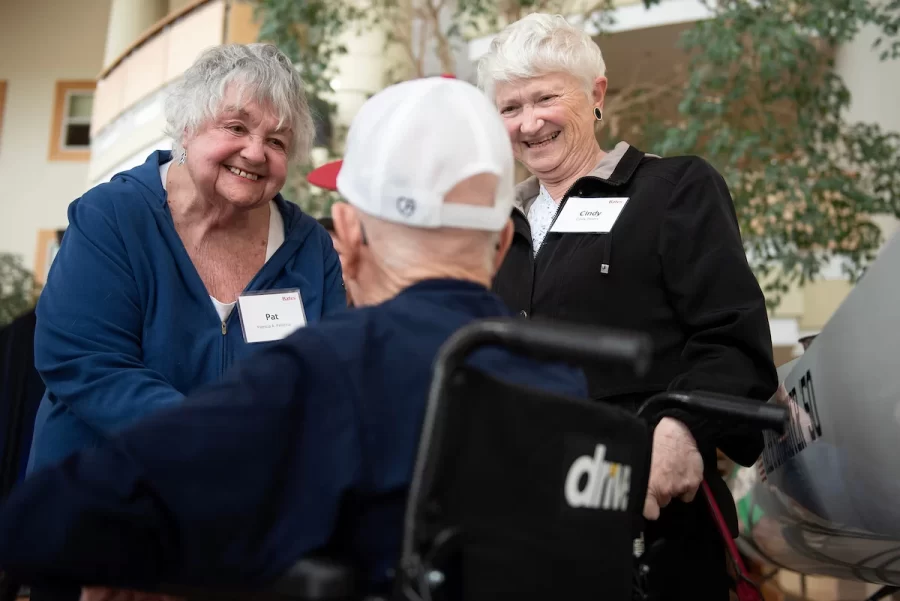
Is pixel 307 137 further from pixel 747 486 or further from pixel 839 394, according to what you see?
pixel 747 486

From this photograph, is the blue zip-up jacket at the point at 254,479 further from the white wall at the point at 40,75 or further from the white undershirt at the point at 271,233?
the white wall at the point at 40,75

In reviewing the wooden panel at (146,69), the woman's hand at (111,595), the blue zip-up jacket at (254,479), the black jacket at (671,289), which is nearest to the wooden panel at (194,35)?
the wooden panel at (146,69)

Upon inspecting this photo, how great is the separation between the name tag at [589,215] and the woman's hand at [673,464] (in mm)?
443

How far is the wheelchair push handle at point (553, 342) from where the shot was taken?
76 cm

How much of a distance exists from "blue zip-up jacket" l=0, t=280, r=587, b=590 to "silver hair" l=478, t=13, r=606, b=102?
46.8 inches

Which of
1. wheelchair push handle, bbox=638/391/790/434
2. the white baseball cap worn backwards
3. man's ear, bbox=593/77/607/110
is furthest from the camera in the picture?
man's ear, bbox=593/77/607/110

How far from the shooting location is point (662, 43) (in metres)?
8.33

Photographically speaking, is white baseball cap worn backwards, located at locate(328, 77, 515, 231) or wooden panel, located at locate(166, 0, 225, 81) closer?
white baseball cap worn backwards, located at locate(328, 77, 515, 231)

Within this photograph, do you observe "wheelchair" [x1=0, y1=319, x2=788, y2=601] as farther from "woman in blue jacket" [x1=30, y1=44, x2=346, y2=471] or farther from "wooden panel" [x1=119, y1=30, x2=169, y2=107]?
"wooden panel" [x1=119, y1=30, x2=169, y2=107]

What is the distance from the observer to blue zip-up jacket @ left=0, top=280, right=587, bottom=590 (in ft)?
2.65

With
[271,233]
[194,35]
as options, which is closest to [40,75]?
[194,35]

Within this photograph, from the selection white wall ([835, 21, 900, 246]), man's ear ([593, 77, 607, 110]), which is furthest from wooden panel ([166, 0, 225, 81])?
man's ear ([593, 77, 607, 110])

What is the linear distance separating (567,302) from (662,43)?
7019 mm

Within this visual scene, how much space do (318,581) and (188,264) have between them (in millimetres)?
1193
